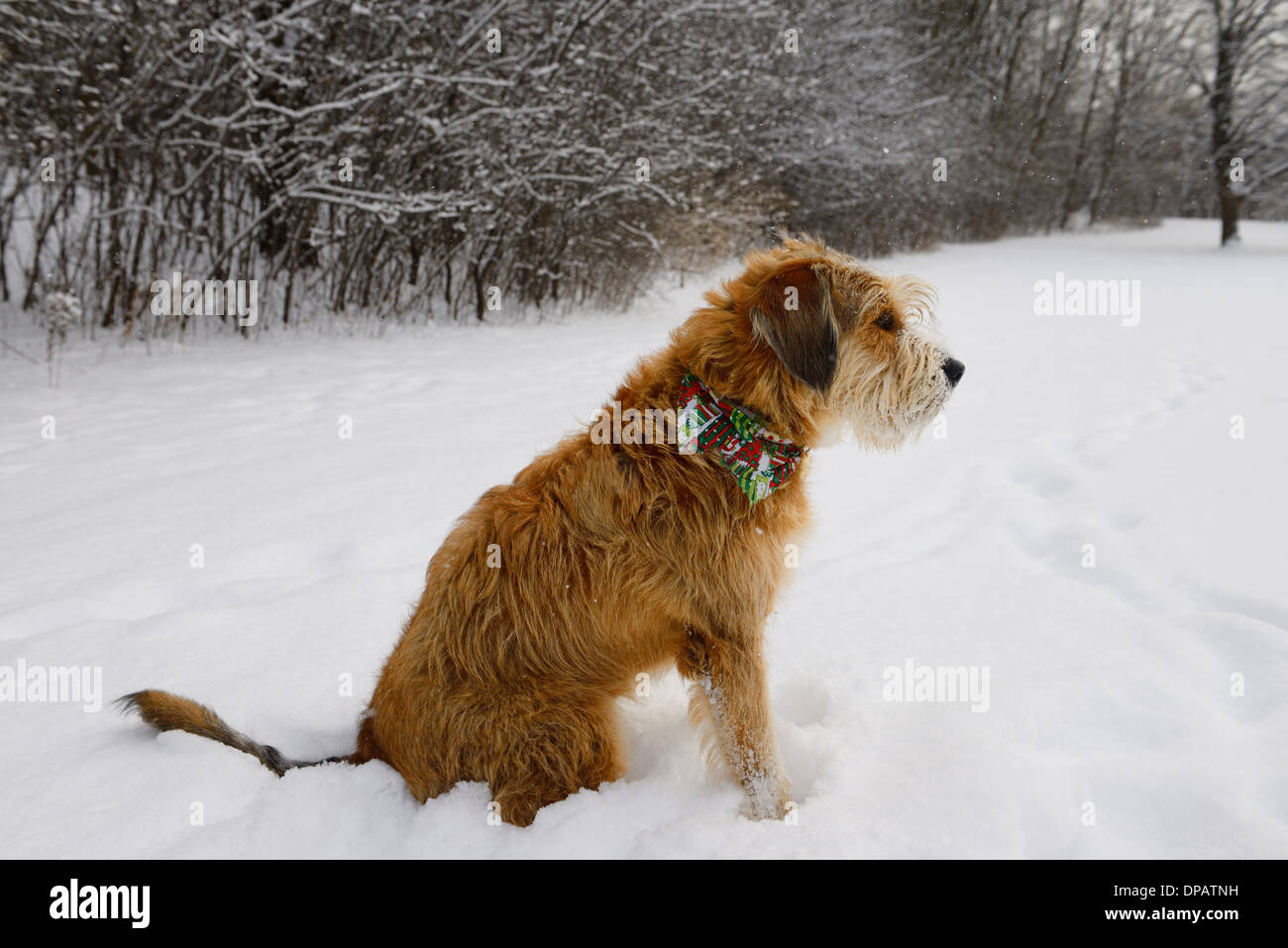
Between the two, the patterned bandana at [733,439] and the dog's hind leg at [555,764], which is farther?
the patterned bandana at [733,439]

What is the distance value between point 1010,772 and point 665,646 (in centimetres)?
105

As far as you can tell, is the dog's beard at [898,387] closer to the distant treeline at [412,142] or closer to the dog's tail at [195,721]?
the distant treeline at [412,142]

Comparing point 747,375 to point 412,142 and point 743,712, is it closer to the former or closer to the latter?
point 743,712

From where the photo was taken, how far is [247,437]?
17.4 ft

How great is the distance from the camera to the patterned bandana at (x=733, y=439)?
217cm

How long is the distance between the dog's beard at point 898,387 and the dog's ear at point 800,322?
194mm

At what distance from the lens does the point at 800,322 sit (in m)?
2.23

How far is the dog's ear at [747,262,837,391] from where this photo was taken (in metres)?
2.21

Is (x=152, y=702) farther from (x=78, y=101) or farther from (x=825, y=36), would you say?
(x=825, y=36)

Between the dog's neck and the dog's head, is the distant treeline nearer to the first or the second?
the dog's head

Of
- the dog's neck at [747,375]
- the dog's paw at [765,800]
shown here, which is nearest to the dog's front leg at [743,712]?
the dog's paw at [765,800]

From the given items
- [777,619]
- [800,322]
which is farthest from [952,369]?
[777,619]

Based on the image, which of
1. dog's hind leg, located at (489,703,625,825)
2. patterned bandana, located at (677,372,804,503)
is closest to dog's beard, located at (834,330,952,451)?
patterned bandana, located at (677,372,804,503)

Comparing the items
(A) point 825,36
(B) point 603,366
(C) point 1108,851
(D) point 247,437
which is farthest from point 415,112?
(A) point 825,36
